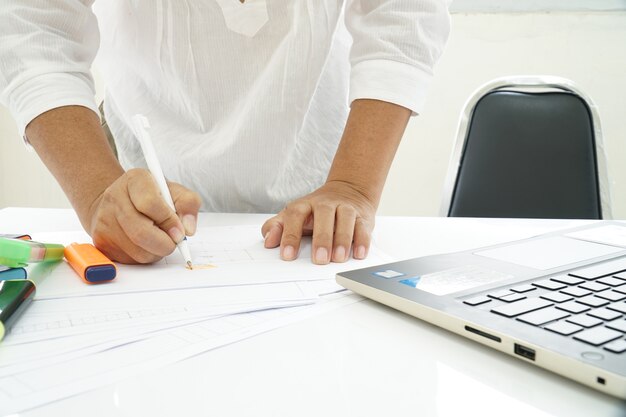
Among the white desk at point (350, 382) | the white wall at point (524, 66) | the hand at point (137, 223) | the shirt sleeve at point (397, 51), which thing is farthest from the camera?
the white wall at point (524, 66)

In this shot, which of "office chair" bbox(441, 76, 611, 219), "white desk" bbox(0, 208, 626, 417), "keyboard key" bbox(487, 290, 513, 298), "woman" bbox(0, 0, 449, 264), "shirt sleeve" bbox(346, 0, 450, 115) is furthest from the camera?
"office chair" bbox(441, 76, 611, 219)

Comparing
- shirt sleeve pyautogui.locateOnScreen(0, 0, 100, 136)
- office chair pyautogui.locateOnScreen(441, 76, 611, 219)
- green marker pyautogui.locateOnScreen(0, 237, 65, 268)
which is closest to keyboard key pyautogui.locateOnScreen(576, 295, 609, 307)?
green marker pyautogui.locateOnScreen(0, 237, 65, 268)

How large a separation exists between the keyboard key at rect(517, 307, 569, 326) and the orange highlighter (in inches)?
13.1

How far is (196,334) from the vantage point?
0.34 m

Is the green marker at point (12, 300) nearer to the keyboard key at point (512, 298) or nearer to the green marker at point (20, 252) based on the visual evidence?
the green marker at point (20, 252)

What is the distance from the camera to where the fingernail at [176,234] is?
505 mm

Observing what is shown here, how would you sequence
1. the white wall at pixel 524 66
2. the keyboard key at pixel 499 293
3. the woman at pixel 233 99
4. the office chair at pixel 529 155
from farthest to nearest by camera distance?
the white wall at pixel 524 66, the office chair at pixel 529 155, the woman at pixel 233 99, the keyboard key at pixel 499 293

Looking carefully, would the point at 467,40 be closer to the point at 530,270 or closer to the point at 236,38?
the point at 236,38

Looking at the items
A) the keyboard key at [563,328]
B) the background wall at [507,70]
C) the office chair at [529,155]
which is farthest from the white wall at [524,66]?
the keyboard key at [563,328]

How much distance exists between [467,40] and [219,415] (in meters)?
1.68

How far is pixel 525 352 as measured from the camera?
0.97ft

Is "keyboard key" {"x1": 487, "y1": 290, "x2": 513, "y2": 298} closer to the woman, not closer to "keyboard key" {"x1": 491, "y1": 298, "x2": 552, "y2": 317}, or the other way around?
"keyboard key" {"x1": 491, "y1": 298, "x2": 552, "y2": 317}

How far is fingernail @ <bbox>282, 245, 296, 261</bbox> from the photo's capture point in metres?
0.54

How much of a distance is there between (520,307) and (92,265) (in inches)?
13.4
